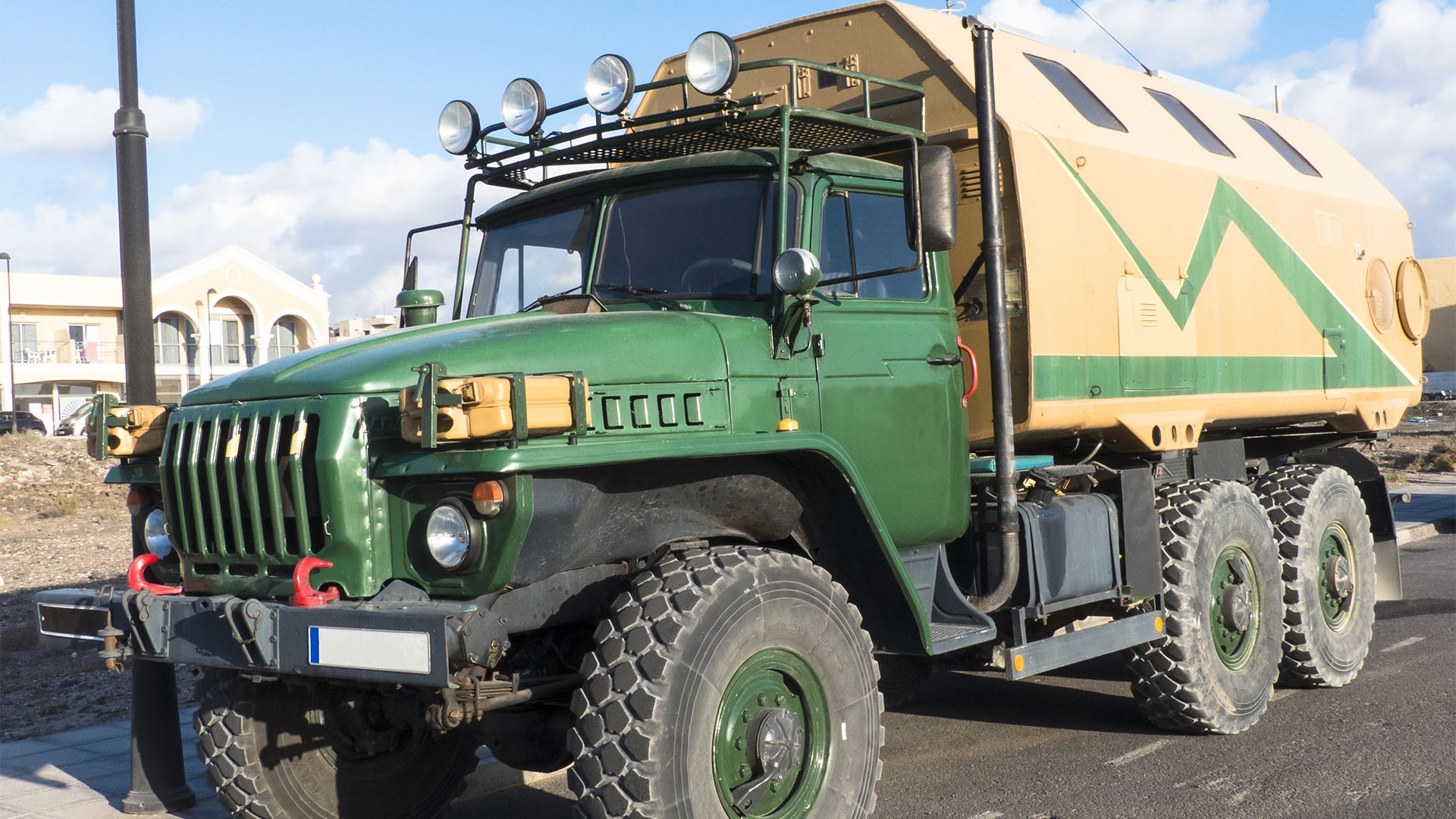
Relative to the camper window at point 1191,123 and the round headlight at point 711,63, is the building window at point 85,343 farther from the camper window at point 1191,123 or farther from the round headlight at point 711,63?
the round headlight at point 711,63

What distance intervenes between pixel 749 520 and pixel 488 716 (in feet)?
4.00

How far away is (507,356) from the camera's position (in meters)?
4.17

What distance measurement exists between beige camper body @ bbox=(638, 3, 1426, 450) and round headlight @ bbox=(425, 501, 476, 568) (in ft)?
10.3

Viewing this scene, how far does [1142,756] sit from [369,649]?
431 centimetres

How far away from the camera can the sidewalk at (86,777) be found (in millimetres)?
5652

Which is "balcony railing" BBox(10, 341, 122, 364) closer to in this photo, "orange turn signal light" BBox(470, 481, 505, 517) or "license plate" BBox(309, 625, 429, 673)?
"license plate" BBox(309, 625, 429, 673)

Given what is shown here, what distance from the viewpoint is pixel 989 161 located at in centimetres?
570

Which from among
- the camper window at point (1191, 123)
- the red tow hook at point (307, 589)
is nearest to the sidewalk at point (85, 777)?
the red tow hook at point (307, 589)

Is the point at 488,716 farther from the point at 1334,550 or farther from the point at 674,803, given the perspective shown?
the point at 1334,550

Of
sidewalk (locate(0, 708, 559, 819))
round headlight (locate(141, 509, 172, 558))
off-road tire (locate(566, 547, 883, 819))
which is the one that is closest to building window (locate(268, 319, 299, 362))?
sidewalk (locate(0, 708, 559, 819))

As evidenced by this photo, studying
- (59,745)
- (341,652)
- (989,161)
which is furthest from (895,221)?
(59,745)

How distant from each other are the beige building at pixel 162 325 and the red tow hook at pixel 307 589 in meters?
49.4

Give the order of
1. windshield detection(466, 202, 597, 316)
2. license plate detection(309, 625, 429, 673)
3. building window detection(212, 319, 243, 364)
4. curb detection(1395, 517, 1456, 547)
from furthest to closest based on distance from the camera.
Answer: building window detection(212, 319, 243, 364), curb detection(1395, 517, 1456, 547), windshield detection(466, 202, 597, 316), license plate detection(309, 625, 429, 673)

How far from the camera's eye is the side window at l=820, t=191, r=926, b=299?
5320 millimetres
